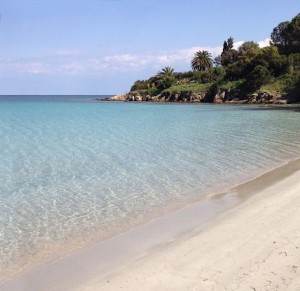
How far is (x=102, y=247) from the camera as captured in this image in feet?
22.2

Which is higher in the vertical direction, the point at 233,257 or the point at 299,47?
the point at 299,47

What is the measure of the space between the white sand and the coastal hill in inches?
2507

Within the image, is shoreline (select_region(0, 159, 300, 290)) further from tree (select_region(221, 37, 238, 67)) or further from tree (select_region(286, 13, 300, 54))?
tree (select_region(221, 37, 238, 67))

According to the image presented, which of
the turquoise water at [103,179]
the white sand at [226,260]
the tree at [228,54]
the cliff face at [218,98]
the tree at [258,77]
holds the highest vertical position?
the tree at [228,54]

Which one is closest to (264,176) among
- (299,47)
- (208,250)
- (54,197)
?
(54,197)

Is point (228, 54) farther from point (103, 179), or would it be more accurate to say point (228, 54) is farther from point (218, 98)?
point (103, 179)

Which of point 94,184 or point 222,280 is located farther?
point 94,184

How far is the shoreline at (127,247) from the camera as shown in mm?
5477

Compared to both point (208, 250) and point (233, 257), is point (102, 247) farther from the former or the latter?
point (233, 257)

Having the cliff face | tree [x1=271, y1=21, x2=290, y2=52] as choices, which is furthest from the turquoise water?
tree [x1=271, y1=21, x2=290, y2=52]

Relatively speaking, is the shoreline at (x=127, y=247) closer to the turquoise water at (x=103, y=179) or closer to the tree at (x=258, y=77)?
the turquoise water at (x=103, y=179)

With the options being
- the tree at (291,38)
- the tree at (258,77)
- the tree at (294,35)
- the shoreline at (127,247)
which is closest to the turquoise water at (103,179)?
the shoreline at (127,247)

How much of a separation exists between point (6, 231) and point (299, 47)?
8892 centimetres

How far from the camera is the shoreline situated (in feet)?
18.0
